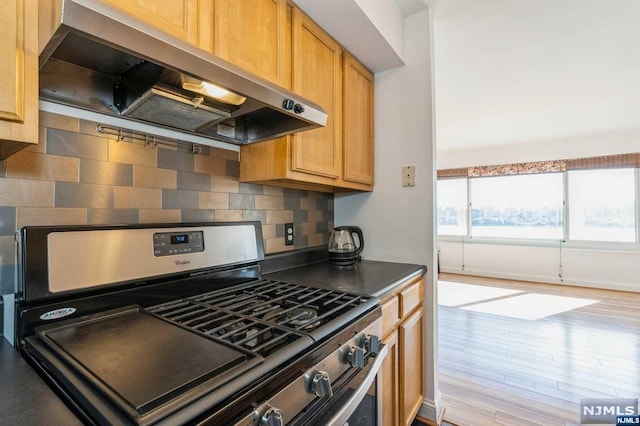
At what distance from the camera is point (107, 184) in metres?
0.96

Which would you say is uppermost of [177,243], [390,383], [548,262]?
[177,243]

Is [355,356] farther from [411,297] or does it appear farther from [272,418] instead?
[411,297]

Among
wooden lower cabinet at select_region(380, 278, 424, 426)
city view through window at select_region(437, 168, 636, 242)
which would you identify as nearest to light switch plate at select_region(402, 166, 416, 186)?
wooden lower cabinet at select_region(380, 278, 424, 426)

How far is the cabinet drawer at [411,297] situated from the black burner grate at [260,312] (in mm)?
433

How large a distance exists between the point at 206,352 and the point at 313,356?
0.24m

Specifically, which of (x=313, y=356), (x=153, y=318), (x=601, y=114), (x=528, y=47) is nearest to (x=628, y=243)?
(x=601, y=114)

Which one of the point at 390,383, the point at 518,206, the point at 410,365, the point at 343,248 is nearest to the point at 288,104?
the point at 343,248

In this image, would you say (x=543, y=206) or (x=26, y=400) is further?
(x=543, y=206)

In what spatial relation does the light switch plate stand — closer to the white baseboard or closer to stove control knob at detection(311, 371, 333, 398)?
stove control knob at detection(311, 371, 333, 398)

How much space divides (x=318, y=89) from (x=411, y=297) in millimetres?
1133

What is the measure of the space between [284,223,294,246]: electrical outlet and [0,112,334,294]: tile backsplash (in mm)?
230

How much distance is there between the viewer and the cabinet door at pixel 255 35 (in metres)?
0.97

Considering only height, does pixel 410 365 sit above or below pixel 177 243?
below

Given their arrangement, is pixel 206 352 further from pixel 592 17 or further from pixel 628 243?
pixel 628 243
